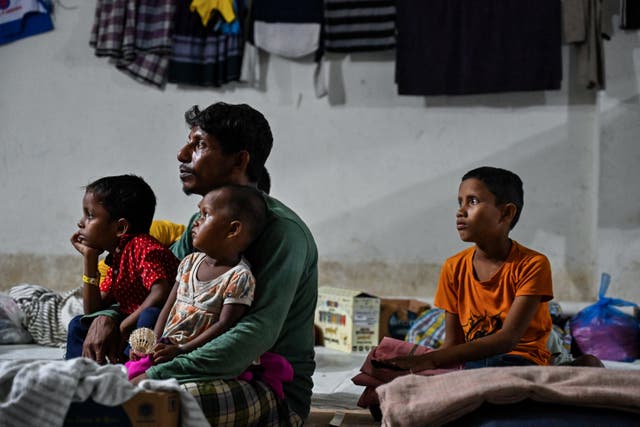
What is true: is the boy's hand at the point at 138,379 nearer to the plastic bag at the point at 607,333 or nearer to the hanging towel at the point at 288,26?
the plastic bag at the point at 607,333

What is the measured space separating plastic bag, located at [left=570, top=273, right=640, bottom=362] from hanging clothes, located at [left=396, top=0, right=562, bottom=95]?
4.84 ft

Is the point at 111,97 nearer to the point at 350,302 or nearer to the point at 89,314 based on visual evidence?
the point at 350,302

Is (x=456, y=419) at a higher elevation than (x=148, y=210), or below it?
below

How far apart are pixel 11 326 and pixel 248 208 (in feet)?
9.74

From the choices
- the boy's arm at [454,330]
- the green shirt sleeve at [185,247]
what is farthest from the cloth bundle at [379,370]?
the green shirt sleeve at [185,247]

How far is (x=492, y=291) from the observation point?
109 inches

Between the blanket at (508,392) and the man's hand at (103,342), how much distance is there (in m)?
0.95

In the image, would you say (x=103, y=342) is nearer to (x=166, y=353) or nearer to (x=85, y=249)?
(x=85, y=249)

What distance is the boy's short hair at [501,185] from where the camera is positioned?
280 centimetres

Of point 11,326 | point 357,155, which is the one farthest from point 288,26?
point 11,326

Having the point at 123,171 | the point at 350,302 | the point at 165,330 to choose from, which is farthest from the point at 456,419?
the point at 123,171

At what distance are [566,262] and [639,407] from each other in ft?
12.2

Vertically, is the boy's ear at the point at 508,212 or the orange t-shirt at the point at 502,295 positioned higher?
the boy's ear at the point at 508,212

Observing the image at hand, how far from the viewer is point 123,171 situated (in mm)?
6027
